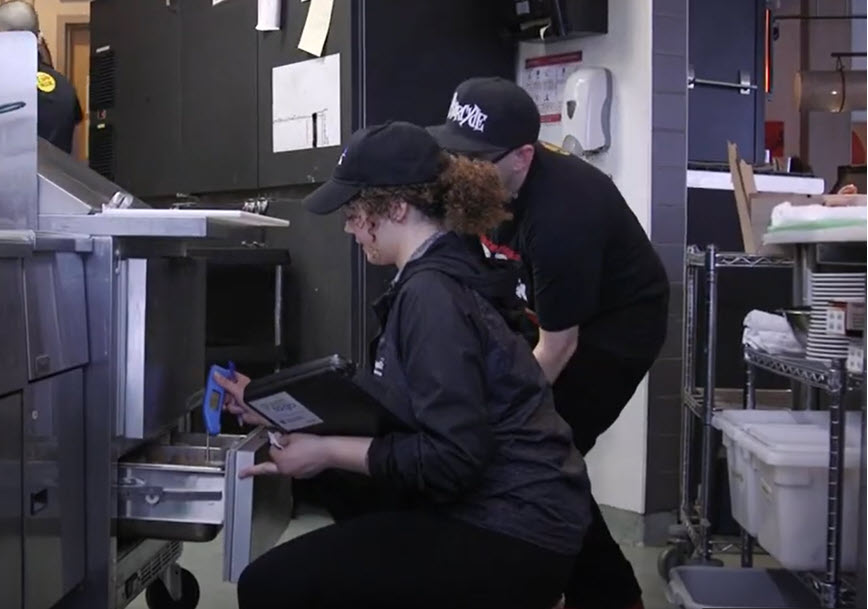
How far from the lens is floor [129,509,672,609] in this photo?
2.88 meters

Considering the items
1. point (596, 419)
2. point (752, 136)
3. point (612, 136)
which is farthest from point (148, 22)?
point (596, 419)

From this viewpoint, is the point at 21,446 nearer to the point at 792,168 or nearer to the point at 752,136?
the point at 752,136

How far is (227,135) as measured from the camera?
4.01 meters

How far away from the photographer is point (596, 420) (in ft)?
8.14

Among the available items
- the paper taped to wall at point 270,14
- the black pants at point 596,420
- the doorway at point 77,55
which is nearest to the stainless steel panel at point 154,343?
the black pants at point 596,420

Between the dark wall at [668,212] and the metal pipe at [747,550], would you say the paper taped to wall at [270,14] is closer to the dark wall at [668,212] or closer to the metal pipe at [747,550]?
the dark wall at [668,212]

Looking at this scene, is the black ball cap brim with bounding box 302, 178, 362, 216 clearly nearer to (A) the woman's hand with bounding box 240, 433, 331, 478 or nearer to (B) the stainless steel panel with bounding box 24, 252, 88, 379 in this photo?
(A) the woman's hand with bounding box 240, 433, 331, 478

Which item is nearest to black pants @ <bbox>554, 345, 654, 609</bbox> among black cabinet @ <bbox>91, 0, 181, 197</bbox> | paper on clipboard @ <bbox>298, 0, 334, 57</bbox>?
paper on clipboard @ <bbox>298, 0, 334, 57</bbox>

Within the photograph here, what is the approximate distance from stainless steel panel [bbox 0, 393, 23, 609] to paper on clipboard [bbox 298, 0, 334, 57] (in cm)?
212

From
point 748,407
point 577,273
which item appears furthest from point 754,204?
point 577,273

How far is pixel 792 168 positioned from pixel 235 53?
2277 millimetres

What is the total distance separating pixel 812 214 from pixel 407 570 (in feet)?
4.22

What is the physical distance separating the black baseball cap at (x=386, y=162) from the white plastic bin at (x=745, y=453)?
124 cm

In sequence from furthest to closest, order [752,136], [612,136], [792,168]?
[792,168] < [752,136] < [612,136]
